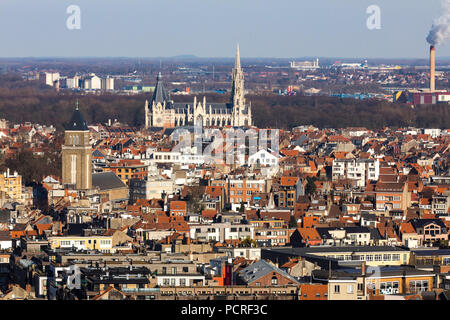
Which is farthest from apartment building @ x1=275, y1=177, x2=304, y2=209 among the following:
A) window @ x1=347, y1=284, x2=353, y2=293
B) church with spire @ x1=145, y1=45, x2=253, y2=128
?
church with spire @ x1=145, y1=45, x2=253, y2=128

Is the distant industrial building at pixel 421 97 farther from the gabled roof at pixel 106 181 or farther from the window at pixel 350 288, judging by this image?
the window at pixel 350 288

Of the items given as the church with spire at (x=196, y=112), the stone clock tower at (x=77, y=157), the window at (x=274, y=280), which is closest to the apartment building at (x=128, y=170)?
the stone clock tower at (x=77, y=157)

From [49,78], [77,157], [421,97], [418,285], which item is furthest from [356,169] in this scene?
[49,78]

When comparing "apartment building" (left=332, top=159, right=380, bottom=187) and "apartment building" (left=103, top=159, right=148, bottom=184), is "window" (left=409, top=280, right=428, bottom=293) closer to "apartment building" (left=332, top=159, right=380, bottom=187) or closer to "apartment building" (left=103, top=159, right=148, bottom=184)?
"apartment building" (left=103, top=159, right=148, bottom=184)

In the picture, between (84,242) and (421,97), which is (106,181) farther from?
(421,97)
